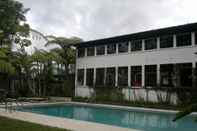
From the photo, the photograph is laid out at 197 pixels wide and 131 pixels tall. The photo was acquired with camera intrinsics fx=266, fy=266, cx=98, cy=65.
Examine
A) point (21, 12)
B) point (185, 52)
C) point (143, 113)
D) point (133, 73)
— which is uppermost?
point (21, 12)

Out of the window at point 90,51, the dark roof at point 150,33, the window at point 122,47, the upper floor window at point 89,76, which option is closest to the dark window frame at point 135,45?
the dark roof at point 150,33

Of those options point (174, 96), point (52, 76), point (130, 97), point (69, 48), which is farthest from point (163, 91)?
point (69, 48)

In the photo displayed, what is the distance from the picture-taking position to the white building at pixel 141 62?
18.5m

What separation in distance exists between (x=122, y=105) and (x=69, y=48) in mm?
13653

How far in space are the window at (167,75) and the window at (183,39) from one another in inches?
68.1

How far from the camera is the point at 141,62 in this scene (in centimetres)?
2077

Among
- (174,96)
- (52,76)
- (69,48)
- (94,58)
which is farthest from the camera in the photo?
(69,48)

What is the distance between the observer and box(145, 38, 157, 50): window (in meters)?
20.2

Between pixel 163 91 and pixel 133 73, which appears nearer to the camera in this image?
pixel 163 91

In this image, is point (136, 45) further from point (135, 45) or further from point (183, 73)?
point (183, 73)

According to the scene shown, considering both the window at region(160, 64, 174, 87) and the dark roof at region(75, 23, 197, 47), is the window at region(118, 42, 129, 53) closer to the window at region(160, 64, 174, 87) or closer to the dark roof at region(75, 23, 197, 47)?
the dark roof at region(75, 23, 197, 47)

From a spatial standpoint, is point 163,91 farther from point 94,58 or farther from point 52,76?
point 52,76

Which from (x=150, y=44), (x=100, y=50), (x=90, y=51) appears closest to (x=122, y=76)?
(x=150, y=44)

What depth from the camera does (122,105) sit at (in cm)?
1939
